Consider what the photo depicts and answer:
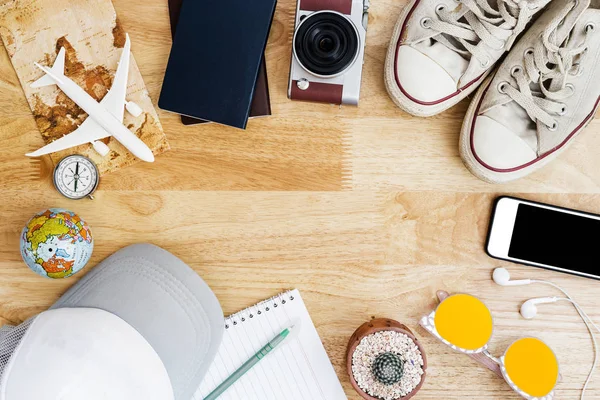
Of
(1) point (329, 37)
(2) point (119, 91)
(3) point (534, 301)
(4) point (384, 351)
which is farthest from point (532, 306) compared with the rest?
(2) point (119, 91)

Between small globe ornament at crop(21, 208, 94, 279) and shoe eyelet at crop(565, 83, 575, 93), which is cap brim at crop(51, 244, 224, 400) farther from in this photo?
shoe eyelet at crop(565, 83, 575, 93)

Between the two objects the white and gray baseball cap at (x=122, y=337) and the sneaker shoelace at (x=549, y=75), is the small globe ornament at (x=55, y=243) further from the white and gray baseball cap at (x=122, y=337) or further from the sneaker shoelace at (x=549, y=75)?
the sneaker shoelace at (x=549, y=75)

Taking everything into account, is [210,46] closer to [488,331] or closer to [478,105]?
[478,105]

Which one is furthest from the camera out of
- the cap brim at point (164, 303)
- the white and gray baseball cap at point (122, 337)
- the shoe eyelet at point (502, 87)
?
the shoe eyelet at point (502, 87)

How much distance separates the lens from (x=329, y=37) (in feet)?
2.52

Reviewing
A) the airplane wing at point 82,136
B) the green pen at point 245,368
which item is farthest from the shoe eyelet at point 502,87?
the airplane wing at point 82,136

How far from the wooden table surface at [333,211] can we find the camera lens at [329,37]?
7 cm

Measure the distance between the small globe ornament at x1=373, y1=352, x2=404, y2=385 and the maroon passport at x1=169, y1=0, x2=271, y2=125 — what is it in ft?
1.35

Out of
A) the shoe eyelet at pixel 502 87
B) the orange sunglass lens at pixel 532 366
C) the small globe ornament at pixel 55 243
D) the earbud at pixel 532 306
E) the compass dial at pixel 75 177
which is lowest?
the orange sunglass lens at pixel 532 366

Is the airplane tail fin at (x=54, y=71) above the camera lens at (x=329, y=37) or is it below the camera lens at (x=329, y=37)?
below

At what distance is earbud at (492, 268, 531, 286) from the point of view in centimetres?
82

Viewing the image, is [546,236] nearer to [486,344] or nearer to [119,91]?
[486,344]

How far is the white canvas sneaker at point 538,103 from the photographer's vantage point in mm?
770

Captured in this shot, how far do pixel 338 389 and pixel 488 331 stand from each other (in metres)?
0.25
